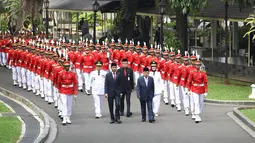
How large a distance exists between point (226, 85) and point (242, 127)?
10331 mm

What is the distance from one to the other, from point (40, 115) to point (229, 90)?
8989 mm

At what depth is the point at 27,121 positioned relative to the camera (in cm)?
2267

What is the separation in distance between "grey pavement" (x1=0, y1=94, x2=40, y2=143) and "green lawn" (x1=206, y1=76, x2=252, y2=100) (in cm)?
678

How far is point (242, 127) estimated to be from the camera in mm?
22125

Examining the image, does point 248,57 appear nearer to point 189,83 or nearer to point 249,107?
point 249,107

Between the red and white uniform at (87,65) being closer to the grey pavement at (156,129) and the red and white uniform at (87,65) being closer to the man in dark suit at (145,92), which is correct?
the grey pavement at (156,129)

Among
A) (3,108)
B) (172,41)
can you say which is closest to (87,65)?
(3,108)

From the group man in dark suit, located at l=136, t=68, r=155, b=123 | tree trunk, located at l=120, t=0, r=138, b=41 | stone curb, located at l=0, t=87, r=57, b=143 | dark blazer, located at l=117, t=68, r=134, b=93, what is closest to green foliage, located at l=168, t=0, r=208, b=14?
stone curb, located at l=0, t=87, r=57, b=143

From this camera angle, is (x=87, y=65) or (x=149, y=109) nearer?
(x=149, y=109)

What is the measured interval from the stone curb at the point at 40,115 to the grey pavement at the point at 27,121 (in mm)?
164

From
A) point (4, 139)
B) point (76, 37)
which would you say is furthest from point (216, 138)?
point (76, 37)

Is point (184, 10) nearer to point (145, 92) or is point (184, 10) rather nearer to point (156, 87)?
point (156, 87)

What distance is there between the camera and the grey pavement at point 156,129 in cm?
2006

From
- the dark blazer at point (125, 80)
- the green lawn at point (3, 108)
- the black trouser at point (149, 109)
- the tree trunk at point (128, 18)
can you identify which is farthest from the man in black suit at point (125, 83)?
the tree trunk at point (128, 18)
